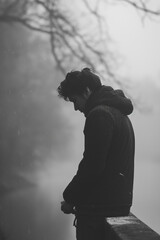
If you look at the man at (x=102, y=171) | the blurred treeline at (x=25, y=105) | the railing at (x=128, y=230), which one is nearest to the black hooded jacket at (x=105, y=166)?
the man at (x=102, y=171)

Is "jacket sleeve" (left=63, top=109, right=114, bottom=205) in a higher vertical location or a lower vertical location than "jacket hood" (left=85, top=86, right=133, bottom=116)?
lower

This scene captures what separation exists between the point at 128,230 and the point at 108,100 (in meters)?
0.79

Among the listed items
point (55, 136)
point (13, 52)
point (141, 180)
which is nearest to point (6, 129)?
point (13, 52)

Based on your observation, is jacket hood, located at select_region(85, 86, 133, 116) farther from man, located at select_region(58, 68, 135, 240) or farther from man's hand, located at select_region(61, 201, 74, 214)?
man's hand, located at select_region(61, 201, 74, 214)

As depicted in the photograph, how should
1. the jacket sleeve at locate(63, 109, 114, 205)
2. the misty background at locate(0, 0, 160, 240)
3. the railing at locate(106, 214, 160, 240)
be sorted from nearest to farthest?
the railing at locate(106, 214, 160, 240) < the jacket sleeve at locate(63, 109, 114, 205) < the misty background at locate(0, 0, 160, 240)

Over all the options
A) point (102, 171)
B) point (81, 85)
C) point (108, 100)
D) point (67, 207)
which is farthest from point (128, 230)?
point (81, 85)

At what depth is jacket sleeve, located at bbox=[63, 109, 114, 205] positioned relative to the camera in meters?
2.07

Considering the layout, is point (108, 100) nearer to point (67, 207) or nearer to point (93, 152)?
point (93, 152)

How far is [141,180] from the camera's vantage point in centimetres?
2822

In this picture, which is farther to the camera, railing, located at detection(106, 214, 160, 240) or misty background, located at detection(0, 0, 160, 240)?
misty background, located at detection(0, 0, 160, 240)

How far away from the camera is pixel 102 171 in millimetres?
2125

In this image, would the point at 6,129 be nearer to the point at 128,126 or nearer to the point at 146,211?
the point at 146,211

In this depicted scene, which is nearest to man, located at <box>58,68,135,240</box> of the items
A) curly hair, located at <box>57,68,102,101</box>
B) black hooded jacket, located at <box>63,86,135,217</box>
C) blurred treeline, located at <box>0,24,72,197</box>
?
black hooded jacket, located at <box>63,86,135,217</box>

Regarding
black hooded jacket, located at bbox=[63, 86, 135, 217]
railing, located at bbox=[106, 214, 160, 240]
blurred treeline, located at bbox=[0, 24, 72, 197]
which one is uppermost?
blurred treeline, located at bbox=[0, 24, 72, 197]
